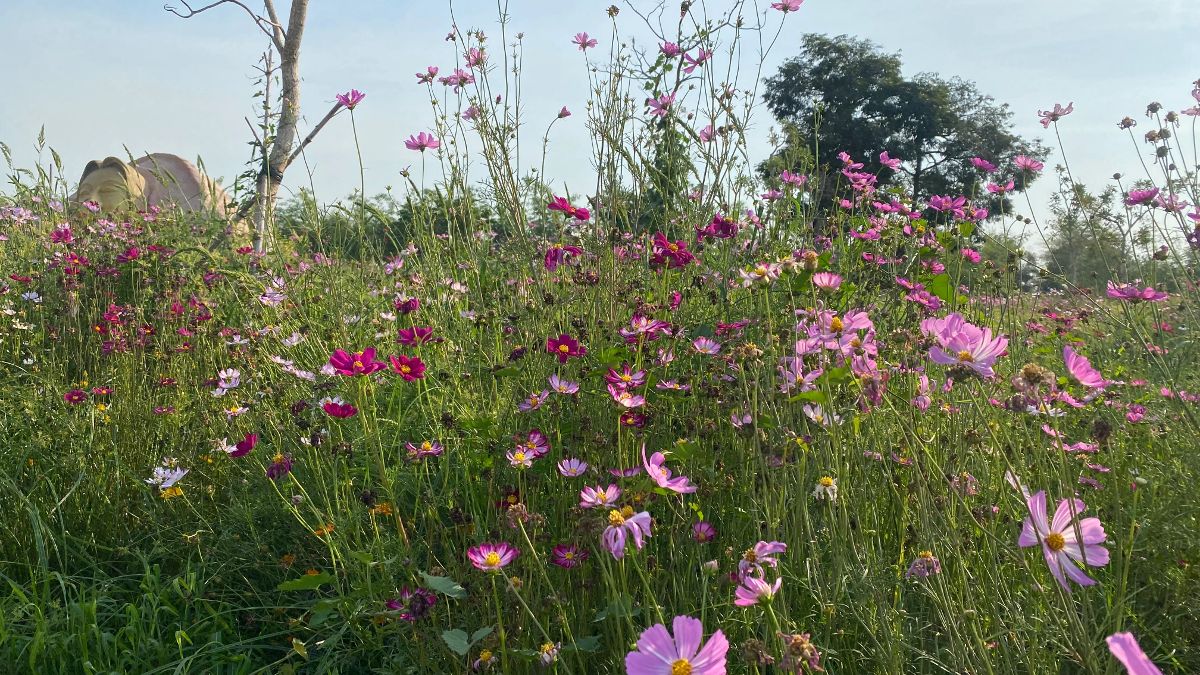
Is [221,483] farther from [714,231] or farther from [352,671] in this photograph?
[714,231]

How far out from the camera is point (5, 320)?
359 centimetres

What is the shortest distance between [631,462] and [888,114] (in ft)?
75.5

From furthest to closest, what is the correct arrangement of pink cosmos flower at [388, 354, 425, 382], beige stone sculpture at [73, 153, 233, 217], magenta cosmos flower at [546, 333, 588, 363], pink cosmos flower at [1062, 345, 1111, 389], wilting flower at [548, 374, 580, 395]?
beige stone sculpture at [73, 153, 233, 217], magenta cosmos flower at [546, 333, 588, 363], wilting flower at [548, 374, 580, 395], pink cosmos flower at [388, 354, 425, 382], pink cosmos flower at [1062, 345, 1111, 389]

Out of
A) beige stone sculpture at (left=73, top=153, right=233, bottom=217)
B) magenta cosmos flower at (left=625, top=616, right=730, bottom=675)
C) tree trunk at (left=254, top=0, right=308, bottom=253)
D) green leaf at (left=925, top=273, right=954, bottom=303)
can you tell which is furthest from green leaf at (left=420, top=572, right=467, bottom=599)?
beige stone sculpture at (left=73, top=153, right=233, bottom=217)

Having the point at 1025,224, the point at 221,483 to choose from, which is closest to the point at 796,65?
the point at 1025,224

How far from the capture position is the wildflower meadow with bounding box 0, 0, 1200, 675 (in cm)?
127

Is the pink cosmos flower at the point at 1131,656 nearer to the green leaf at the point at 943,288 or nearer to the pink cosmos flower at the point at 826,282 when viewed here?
the pink cosmos flower at the point at 826,282

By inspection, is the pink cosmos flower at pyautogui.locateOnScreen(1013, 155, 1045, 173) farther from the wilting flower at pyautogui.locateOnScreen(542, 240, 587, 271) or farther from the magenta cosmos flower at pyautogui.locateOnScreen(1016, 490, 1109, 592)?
the magenta cosmos flower at pyautogui.locateOnScreen(1016, 490, 1109, 592)

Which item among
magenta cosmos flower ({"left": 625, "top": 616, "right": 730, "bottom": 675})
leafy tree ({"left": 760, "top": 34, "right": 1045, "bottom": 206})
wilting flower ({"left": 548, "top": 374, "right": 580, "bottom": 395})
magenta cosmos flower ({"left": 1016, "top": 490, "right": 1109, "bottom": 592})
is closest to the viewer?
magenta cosmos flower ({"left": 625, "top": 616, "right": 730, "bottom": 675})

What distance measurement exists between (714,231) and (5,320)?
327 cm

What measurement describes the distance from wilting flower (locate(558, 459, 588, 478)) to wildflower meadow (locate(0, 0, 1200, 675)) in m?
0.01

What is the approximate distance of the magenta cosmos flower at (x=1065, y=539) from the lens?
→ 925 mm

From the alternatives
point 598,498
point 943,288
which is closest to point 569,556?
point 598,498

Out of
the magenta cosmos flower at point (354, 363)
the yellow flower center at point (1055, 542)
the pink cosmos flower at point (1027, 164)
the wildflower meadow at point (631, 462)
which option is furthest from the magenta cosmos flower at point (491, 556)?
the pink cosmos flower at point (1027, 164)
